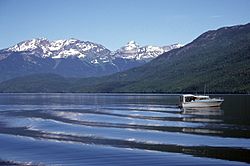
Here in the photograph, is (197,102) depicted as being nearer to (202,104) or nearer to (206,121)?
(202,104)

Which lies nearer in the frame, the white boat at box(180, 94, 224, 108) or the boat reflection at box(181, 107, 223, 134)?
the boat reflection at box(181, 107, 223, 134)

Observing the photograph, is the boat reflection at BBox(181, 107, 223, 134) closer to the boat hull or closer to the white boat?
the boat hull

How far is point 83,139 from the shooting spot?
53.8 m

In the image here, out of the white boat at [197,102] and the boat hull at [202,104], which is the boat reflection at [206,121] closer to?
the boat hull at [202,104]

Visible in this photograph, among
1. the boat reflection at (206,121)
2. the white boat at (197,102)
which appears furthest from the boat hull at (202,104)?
the boat reflection at (206,121)

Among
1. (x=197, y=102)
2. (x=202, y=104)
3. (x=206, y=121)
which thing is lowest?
(x=206, y=121)

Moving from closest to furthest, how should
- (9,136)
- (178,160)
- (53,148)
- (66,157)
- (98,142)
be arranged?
(178,160) < (66,157) < (53,148) < (98,142) < (9,136)

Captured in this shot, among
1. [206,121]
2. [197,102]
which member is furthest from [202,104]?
[206,121]

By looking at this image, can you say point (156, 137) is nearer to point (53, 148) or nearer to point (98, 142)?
point (98, 142)

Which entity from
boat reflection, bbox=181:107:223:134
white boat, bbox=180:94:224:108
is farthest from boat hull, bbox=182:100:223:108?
boat reflection, bbox=181:107:223:134

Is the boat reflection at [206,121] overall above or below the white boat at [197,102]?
below

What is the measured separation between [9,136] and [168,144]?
23170mm

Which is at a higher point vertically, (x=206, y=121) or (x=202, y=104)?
(x=202, y=104)

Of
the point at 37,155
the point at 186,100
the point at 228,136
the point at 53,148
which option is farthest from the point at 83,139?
the point at 186,100
